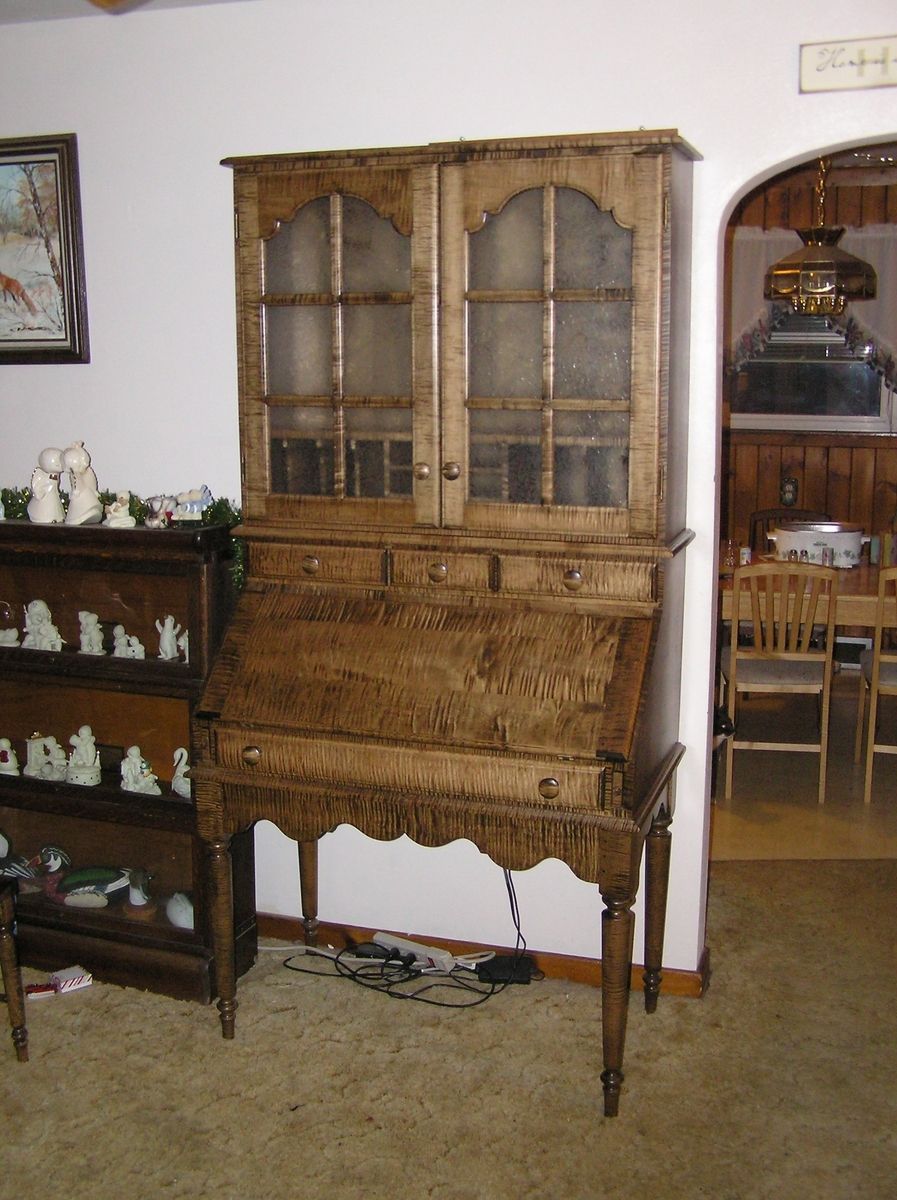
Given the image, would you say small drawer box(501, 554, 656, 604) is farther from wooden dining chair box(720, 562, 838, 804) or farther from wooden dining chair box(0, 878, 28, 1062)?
wooden dining chair box(720, 562, 838, 804)

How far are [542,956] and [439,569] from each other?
116 centimetres

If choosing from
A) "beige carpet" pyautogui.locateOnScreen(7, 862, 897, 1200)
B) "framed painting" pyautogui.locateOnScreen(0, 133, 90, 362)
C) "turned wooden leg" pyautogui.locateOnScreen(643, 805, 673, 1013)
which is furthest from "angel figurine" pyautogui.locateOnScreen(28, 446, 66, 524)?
"turned wooden leg" pyautogui.locateOnScreen(643, 805, 673, 1013)

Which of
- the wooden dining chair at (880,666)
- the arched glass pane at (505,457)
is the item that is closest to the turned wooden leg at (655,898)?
the arched glass pane at (505,457)

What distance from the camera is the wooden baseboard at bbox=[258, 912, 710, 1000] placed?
310 cm

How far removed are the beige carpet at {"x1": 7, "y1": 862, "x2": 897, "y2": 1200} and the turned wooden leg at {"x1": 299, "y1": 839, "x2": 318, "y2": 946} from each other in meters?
0.13

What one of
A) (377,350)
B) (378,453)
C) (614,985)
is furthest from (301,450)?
(614,985)

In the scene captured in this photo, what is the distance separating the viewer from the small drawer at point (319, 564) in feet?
9.09

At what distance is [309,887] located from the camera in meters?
3.33

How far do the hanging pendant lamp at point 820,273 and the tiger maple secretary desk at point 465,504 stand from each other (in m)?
2.34

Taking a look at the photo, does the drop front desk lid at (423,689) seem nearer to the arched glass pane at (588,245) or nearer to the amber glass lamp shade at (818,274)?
the arched glass pane at (588,245)

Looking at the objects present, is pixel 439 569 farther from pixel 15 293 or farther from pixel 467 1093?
pixel 15 293

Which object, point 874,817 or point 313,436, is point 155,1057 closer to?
point 313,436

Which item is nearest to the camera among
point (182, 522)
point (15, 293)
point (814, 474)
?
point (182, 522)

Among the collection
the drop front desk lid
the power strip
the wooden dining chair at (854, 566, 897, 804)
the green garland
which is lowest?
the power strip
